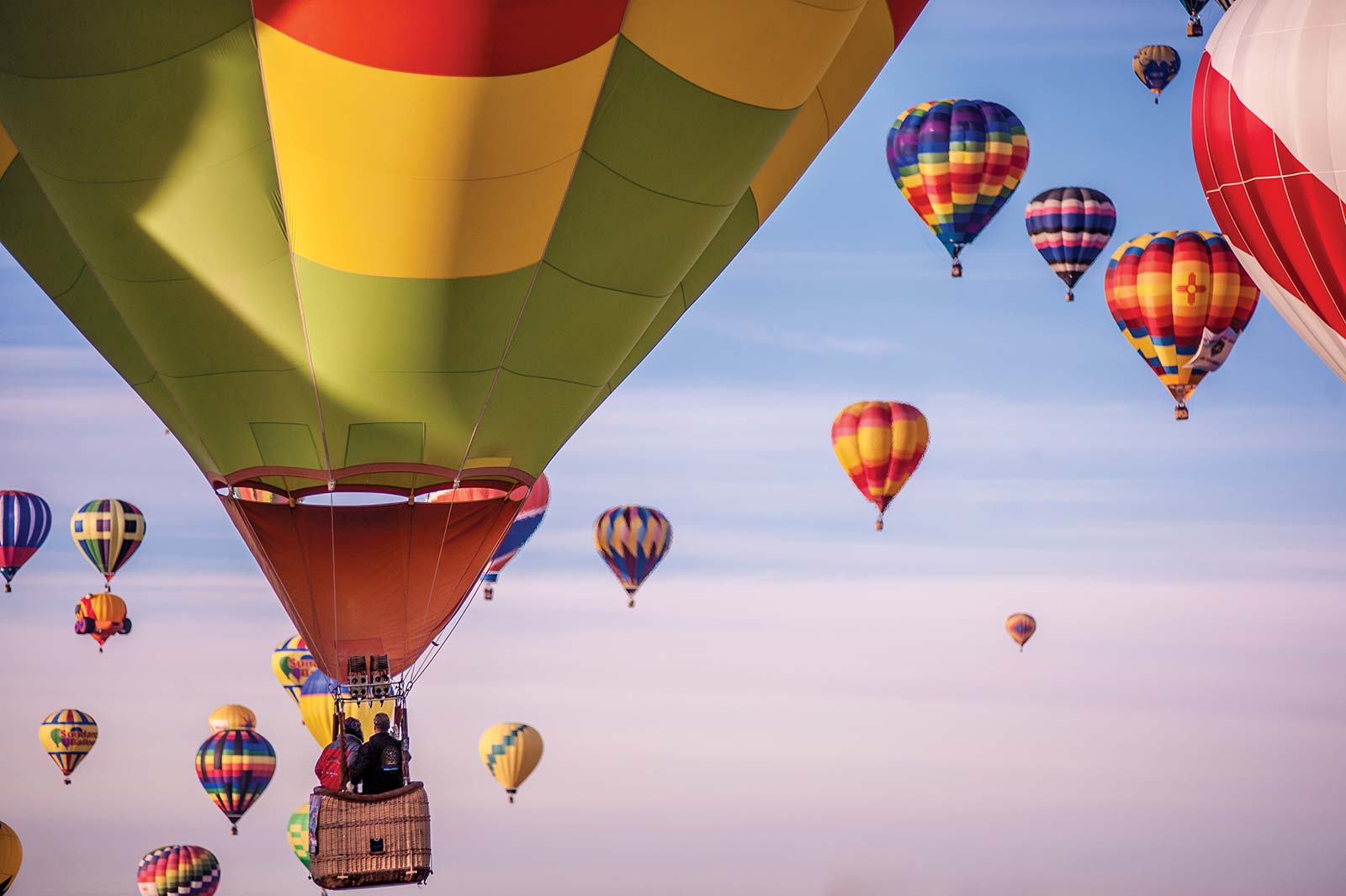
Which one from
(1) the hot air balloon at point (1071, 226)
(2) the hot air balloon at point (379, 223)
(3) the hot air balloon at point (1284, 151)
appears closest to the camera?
(2) the hot air balloon at point (379, 223)

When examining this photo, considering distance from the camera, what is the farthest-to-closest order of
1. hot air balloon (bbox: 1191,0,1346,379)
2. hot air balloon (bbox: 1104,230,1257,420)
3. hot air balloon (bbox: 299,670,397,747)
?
hot air balloon (bbox: 299,670,397,747)
hot air balloon (bbox: 1104,230,1257,420)
hot air balloon (bbox: 1191,0,1346,379)

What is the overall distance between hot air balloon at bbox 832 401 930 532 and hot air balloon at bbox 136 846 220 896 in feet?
42.6

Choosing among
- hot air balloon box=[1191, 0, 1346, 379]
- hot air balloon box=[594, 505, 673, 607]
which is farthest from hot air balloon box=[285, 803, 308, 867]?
hot air balloon box=[1191, 0, 1346, 379]

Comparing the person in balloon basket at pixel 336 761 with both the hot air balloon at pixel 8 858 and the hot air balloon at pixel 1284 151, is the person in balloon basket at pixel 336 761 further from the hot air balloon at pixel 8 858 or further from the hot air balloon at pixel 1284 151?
the hot air balloon at pixel 8 858

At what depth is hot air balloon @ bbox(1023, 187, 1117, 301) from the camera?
74.8 ft

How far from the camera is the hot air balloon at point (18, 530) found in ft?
93.2

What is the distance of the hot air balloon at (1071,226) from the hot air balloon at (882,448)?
2.60 m

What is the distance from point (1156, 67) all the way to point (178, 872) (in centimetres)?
1869

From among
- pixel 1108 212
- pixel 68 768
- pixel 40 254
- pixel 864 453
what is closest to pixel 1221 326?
pixel 1108 212

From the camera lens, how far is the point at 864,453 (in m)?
24.4

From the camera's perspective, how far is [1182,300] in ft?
67.4

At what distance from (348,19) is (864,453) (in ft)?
56.8

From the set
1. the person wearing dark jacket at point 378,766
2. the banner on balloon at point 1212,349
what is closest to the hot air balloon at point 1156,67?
the banner on balloon at point 1212,349

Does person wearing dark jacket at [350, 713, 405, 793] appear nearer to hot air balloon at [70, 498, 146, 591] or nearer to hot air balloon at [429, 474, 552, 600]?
hot air balloon at [429, 474, 552, 600]
